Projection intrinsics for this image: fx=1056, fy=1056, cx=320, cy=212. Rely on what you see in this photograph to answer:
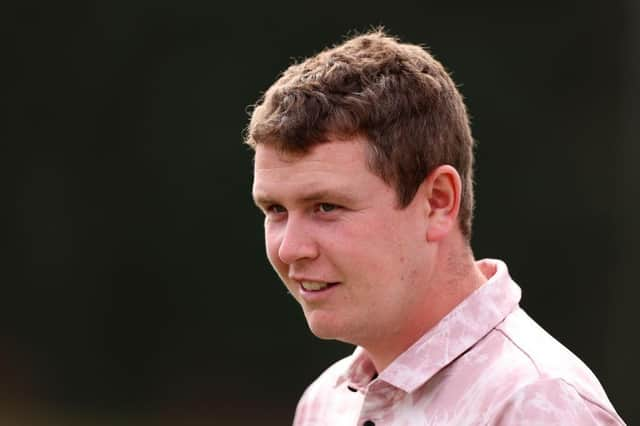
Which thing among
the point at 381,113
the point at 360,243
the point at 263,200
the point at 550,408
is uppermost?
the point at 381,113

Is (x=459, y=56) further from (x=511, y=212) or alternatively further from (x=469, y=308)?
(x=469, y=308)

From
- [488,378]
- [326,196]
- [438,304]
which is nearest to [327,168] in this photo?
[326,196]

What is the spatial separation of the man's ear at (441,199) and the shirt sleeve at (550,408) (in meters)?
0.48

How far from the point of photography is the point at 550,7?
23.8ft

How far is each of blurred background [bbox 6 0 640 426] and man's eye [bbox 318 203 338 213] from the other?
15.3ft

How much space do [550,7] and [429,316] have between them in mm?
5128

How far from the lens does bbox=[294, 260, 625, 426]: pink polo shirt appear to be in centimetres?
222

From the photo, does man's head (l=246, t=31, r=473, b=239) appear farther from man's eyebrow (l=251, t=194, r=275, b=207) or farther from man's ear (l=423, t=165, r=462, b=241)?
man's eyebrow (l=251, t=194, r=275, b=207)

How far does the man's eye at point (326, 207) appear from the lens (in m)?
2.50

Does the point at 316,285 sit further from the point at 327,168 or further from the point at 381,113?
the point at 381,113

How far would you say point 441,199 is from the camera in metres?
2.58

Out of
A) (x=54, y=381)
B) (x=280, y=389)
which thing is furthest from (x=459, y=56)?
(x=54, y=381)

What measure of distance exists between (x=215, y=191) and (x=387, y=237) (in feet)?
16.3

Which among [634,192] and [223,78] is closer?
[634,192]
